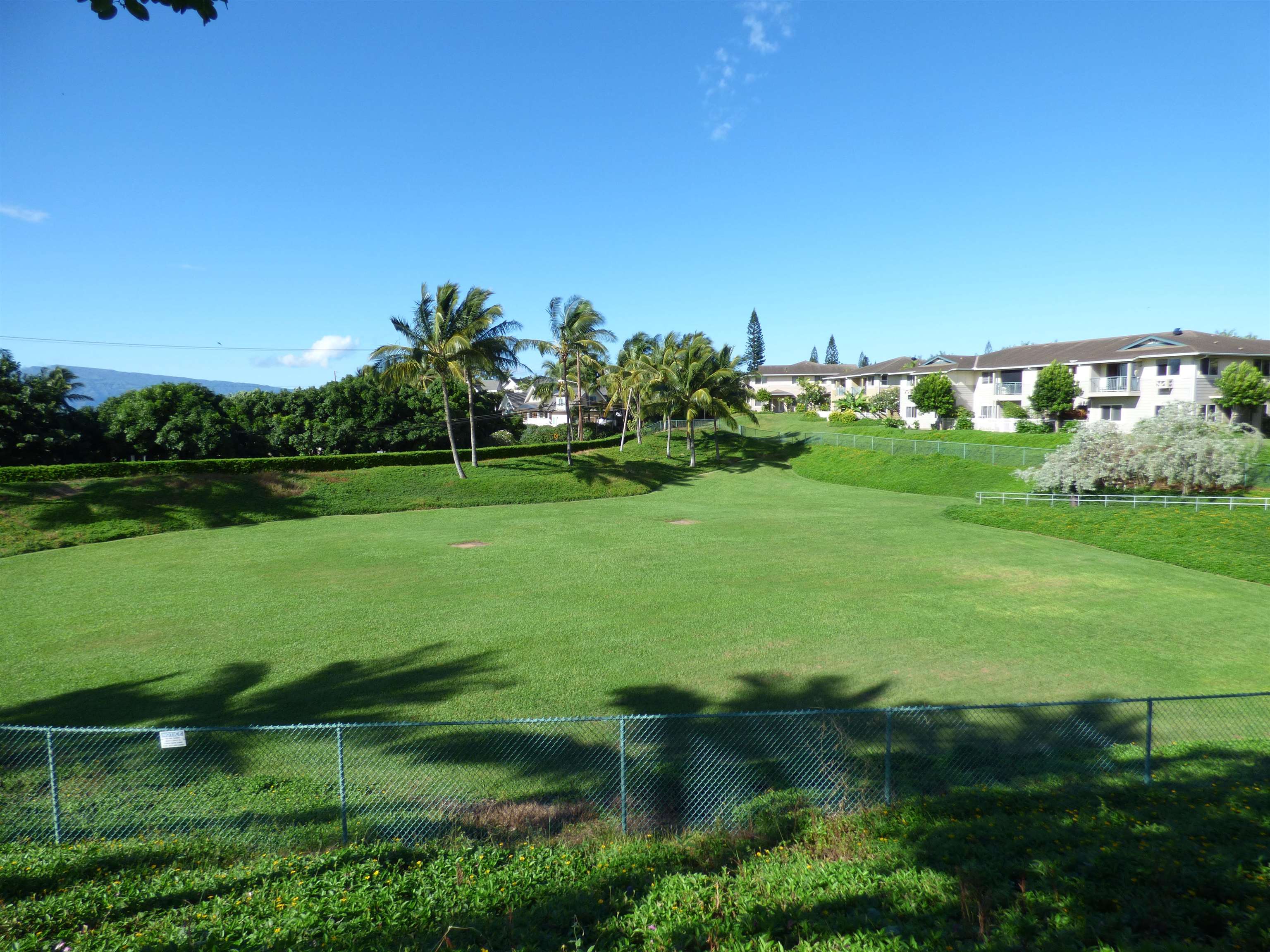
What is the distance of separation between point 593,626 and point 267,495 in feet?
81.0

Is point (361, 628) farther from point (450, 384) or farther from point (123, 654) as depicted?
point (450, 384)

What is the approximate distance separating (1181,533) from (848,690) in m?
19.9

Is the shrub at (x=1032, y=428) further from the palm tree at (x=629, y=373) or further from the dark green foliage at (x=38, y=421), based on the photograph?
the dark green foliage at (x=38, y=421)

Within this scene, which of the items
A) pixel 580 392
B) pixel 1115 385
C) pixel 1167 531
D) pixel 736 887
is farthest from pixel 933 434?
pixel 736 887

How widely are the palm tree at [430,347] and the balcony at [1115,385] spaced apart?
49.9 metres

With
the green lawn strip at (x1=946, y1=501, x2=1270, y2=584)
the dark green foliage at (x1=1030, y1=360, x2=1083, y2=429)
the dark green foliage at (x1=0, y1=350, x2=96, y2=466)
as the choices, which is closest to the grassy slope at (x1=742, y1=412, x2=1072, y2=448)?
the dark green foliage at (x1=1030, y1=360, x2=1083, y2=429)

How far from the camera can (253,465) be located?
3625 cm

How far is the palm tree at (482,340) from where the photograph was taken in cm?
3922

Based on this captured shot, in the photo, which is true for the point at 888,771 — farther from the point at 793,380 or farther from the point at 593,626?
the point at 793,380

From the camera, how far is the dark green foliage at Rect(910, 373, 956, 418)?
65000 mm

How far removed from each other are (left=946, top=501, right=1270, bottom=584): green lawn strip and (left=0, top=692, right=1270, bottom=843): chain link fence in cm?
1329

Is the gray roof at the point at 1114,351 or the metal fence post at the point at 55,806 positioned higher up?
the gray roof at the point at 1114,351

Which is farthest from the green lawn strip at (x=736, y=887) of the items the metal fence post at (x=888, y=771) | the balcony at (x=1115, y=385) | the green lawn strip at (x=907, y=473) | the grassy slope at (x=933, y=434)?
the balcony at (x=1115, y=385)

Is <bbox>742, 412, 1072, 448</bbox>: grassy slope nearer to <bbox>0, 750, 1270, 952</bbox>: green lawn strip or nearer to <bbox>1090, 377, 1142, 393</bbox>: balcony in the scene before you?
<bbox>1090, 377, 1142, 393</bbox>: balcony
